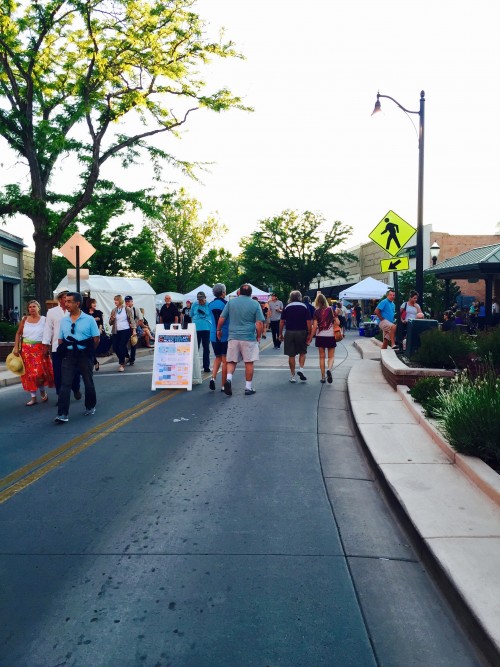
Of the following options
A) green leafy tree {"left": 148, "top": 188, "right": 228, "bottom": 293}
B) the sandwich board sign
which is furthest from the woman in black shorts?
green leafy tree {"left": 148, "top": 188, "right": 228, "bottom": 293}

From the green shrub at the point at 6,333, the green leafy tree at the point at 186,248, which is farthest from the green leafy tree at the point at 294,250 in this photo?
the green shrub at the point at 6,333

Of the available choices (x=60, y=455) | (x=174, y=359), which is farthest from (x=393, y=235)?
(x=60, y=455)

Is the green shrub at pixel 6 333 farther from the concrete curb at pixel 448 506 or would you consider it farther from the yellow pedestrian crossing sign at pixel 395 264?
the concrete curb at pixel 448 506

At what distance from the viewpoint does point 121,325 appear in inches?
643

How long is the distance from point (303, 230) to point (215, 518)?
59.7m

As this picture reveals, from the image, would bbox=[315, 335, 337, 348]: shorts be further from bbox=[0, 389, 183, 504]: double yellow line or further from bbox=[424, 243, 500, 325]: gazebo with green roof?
bbox=[424, 243, 500, 325]: gazebo with green roof

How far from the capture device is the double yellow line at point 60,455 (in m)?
6.10

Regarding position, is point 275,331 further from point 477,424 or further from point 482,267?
point 477,424

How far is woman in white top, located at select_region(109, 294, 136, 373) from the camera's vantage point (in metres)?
→ 16.2

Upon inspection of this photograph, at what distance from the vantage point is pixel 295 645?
3295 millimetres

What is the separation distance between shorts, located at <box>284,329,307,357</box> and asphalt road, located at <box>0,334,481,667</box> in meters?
Answer: 5.07

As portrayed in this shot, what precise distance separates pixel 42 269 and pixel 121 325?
811 centimetres

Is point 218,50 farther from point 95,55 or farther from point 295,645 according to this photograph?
point 295,645

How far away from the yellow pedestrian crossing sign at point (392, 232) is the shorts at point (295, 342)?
3.55 metres
